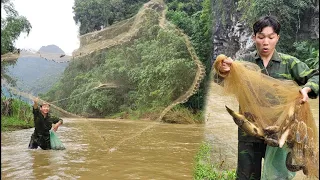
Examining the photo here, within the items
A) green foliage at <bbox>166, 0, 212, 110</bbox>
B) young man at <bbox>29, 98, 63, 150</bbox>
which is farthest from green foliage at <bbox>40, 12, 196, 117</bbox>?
young man at <bbox>29, 98, 63, 150</bbox>

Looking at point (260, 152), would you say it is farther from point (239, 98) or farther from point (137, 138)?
point (137, 138)

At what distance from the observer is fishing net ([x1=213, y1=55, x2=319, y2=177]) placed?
7.17ft

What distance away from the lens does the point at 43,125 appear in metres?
6.29

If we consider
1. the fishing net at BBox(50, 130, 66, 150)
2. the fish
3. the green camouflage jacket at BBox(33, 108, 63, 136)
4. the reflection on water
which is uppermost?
the fish

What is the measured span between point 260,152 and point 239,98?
0.36 meters

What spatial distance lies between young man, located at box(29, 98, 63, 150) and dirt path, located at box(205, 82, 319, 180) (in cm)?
268

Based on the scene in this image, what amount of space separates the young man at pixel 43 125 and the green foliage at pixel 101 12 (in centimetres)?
2444

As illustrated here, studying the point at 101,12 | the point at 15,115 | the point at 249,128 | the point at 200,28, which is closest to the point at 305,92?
the point at 249,128

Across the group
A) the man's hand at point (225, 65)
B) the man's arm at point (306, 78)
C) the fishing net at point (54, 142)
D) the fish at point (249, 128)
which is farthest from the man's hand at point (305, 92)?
the fishing net at point (54, 142)

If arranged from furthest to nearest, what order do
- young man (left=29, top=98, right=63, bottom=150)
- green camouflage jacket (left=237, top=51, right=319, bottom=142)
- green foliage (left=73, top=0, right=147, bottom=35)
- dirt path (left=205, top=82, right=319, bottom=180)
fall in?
green foliage (left=73, top=0, right=147, bottom=35) → young man (left=29, top=98, right=63, bottom=150) → dirt path (left=205, top=82, right=319, bottom=180) → green camouflage jacket (left=237, top=51, right=319, bottom=142)

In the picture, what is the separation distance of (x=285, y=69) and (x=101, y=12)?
3074 centimetres

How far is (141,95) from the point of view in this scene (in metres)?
18.9

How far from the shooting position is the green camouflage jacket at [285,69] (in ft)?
7.14

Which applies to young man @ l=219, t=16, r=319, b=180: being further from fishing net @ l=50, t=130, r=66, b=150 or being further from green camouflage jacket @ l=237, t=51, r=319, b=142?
fishing net @ l=50, t=130, r=66, b=150
